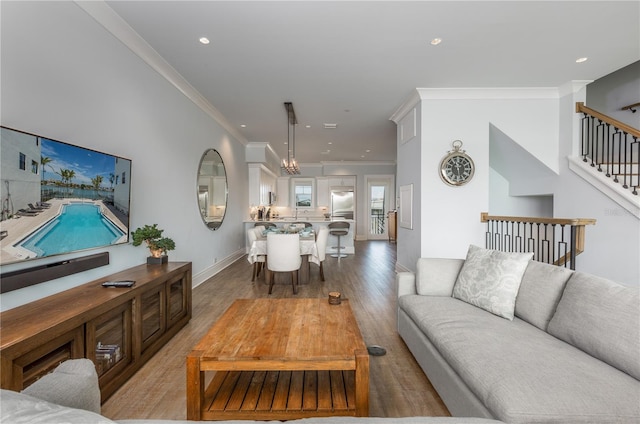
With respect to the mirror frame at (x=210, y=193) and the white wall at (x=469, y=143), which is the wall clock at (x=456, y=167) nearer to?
the white wall at (x=469, y=143)

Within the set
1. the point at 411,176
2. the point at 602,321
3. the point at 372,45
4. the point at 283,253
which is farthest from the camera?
the point at 411,176

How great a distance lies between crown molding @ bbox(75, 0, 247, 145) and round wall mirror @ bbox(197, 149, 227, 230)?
0.88 meters

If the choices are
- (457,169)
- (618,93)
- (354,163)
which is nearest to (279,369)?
(457,169)

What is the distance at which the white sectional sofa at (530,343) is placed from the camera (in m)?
1.17

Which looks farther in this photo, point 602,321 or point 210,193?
point 210,193

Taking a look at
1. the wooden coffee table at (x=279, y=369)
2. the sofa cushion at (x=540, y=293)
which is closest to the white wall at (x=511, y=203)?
the sofa cushion at (x=540, y=293)

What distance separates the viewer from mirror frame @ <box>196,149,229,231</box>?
470 cm

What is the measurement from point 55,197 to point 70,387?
1.78 meters

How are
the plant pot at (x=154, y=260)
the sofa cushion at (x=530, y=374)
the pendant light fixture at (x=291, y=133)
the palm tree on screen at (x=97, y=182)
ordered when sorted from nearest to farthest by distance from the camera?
the sofa cushion at (x=530, y=374), the palm tree on screen at (x=97, y=182), the plant pot at (x=154, y=260), the pendant light fixture at (x=291, y=133)

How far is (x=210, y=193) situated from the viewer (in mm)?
5105

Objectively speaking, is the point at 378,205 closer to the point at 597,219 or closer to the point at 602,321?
the point at 597,219

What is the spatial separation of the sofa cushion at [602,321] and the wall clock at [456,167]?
2.78 meters

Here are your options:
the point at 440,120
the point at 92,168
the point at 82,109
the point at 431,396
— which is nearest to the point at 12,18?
the point at 82,109

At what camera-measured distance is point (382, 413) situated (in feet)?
5.82
